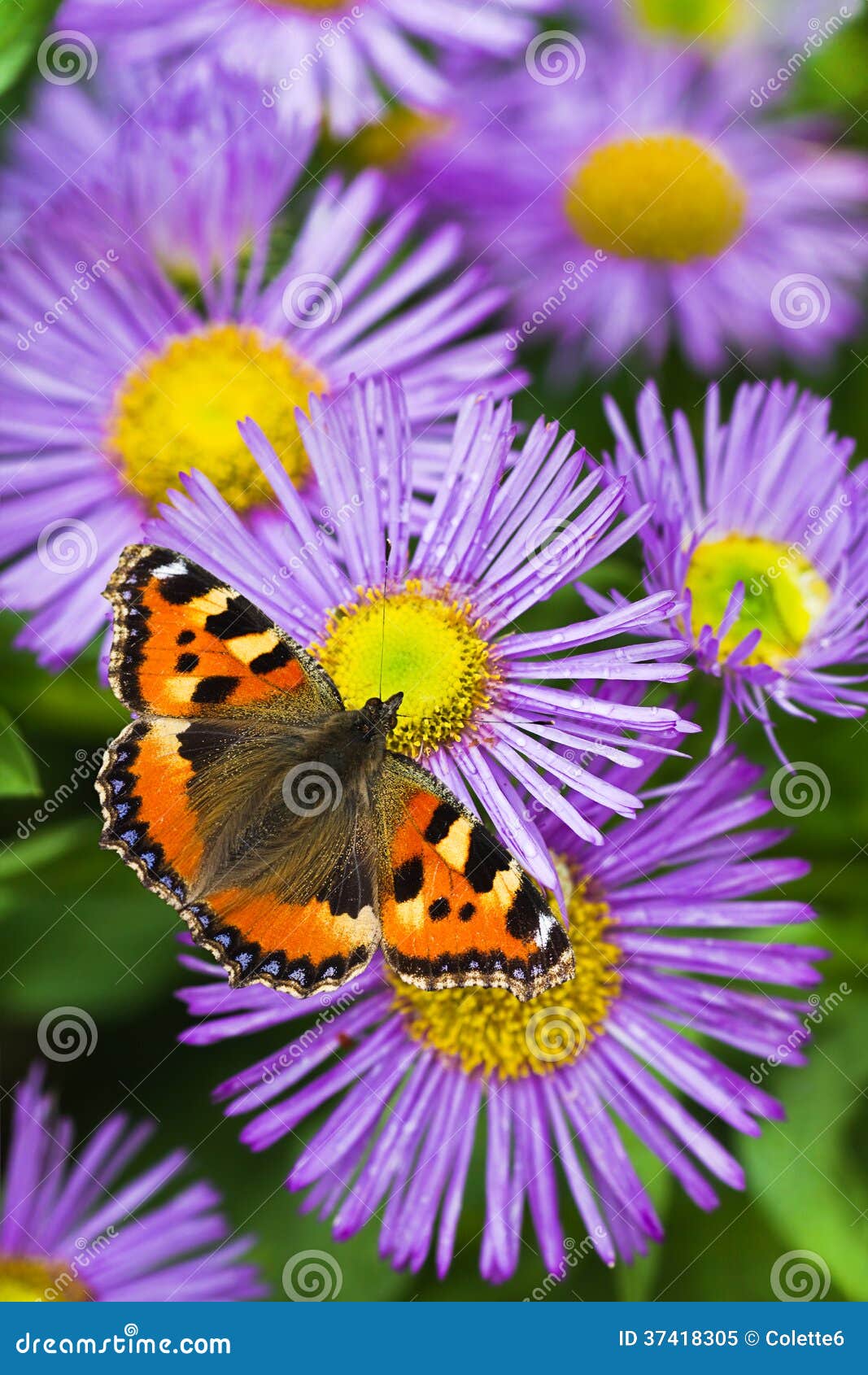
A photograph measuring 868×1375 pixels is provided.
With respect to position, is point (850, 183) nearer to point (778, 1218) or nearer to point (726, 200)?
point (726, 200)

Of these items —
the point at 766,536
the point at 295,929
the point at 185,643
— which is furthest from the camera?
the point at 766,536

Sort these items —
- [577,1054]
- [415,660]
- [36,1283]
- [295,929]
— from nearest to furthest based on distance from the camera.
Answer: [295,929] → [415,660] → [577,1054] → [36,1283]

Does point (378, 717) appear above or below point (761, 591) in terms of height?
below

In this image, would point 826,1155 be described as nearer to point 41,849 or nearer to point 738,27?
point 41,849

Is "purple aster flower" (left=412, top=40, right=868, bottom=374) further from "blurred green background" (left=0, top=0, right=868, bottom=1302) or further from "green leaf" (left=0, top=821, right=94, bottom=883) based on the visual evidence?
"green leaf" (left=0, top=821, right=94, bottom=883)

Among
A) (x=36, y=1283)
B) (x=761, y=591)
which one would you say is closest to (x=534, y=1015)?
(x=761, y=591)

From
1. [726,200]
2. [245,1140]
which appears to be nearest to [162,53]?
[726,200]

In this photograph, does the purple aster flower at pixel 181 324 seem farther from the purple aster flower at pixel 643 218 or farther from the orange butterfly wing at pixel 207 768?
the purple aster flower at pixel 643 218
